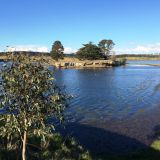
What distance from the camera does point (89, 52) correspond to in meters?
152

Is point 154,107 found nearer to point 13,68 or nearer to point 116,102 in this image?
point 116,102

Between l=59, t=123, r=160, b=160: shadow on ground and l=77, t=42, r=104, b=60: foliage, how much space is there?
11930cm

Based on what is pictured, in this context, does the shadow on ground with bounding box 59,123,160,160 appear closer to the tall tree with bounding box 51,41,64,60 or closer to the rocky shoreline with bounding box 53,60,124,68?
the rocky shoreline with bounding box 53,60,124,68

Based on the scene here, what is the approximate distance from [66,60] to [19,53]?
14952cm

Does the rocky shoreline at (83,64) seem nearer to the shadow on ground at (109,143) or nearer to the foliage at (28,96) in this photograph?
the shadow on ground at (109,143)

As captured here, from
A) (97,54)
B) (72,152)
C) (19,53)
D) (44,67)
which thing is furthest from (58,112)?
(97,54)

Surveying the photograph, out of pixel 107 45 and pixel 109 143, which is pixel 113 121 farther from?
pixel 107 45

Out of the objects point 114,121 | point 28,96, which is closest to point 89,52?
point 114,121

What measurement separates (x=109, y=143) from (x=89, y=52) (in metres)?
126

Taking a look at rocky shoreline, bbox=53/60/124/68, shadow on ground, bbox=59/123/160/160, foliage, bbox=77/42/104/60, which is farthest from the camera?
foliage, bbox=77/42/104/60

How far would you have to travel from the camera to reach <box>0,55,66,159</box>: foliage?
43.1ft

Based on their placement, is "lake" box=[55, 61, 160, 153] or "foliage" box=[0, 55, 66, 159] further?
"lake" box=[55, 61, 160, 153]

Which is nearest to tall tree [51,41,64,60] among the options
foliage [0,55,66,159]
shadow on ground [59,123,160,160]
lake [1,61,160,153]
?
lake [1,61,160,153]

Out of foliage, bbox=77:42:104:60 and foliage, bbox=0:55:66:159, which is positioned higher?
foliage, bbox=0:55:66:159
